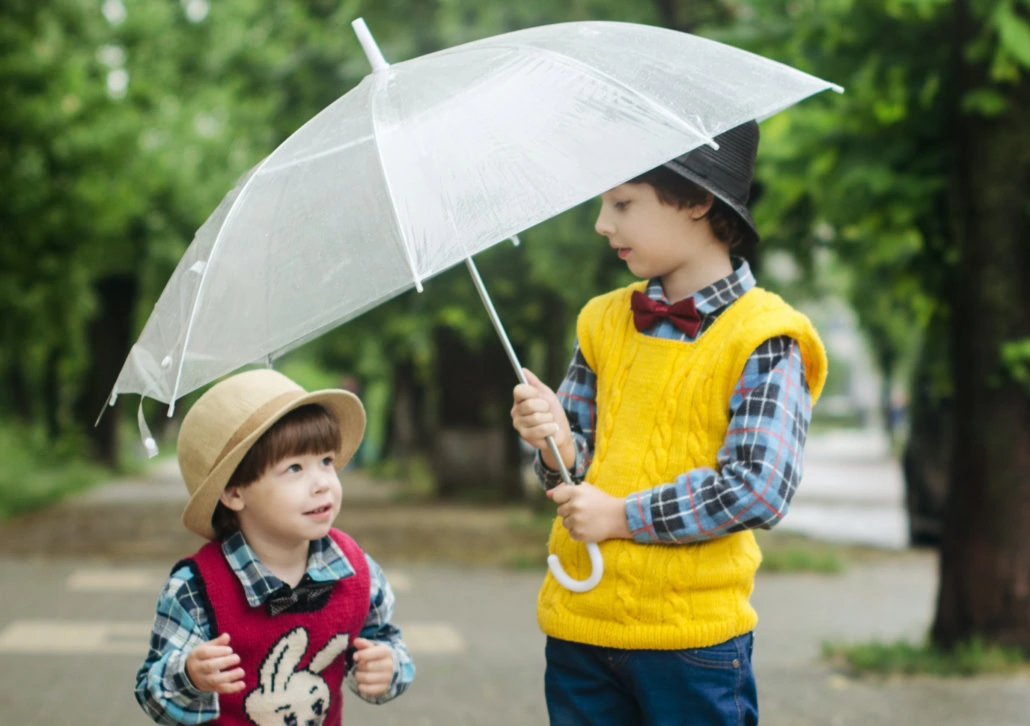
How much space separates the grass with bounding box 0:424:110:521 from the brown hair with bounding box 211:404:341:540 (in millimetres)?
15188

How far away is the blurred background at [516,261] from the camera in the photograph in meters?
6.94

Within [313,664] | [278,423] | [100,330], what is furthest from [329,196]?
[100,330]

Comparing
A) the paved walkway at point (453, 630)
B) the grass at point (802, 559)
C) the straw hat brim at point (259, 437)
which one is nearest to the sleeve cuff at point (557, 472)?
the straw hat brim at point (259, 437)

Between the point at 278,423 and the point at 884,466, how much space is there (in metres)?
31.9

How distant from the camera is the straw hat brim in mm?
2814

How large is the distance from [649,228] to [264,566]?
1066 millimetres

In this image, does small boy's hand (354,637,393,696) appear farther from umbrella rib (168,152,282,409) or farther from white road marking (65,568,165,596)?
white road marking (65,568,165,596)

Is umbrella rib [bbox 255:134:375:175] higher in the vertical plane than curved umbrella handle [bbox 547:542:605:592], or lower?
higher

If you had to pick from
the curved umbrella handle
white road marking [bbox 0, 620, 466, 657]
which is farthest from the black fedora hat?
white road marking [bbox 0, 620, 466, 657]

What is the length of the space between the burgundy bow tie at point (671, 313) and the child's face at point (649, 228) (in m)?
0.06

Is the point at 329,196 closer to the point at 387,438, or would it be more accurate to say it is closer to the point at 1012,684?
the point at 1012,684

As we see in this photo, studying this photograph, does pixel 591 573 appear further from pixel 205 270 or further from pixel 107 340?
pixel 107 340

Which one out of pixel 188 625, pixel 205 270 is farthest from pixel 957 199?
pixel 188 625

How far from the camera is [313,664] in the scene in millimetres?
2902
